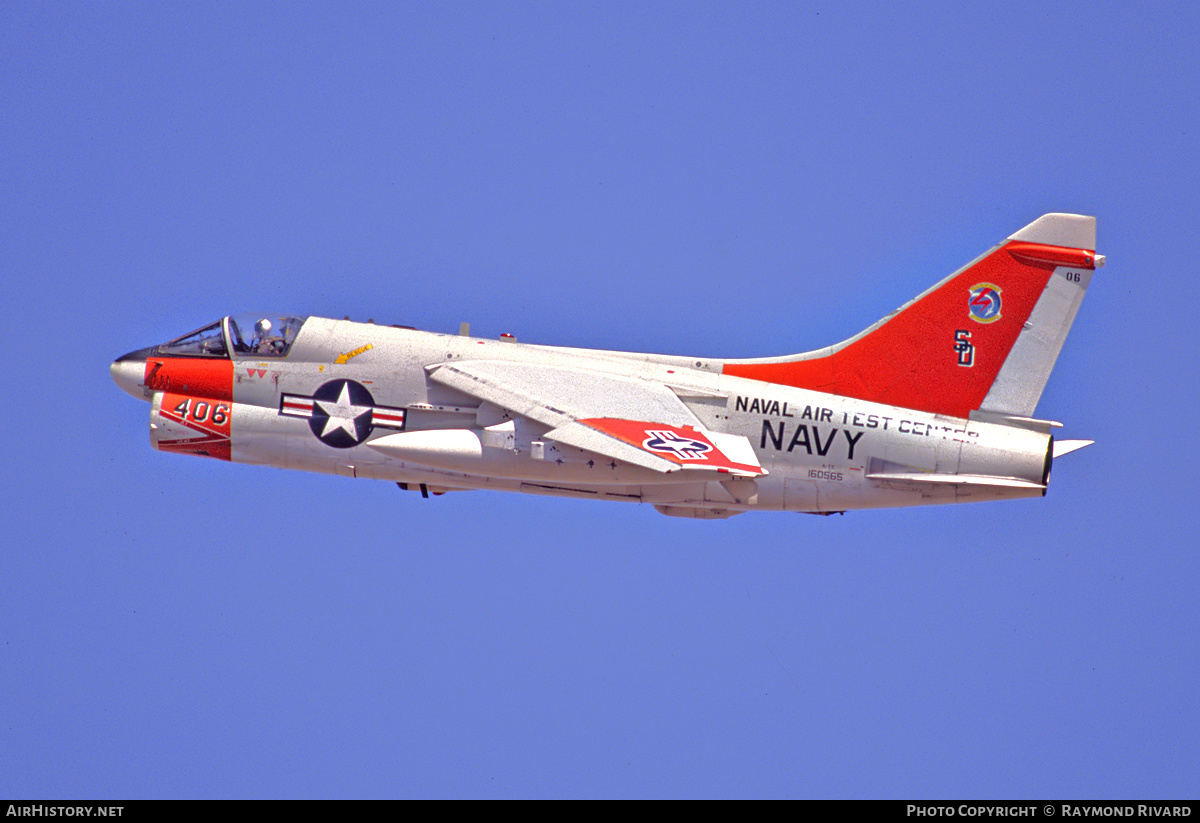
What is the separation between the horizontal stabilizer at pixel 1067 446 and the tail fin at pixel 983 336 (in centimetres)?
63

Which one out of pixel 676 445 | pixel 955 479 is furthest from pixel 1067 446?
pixel 676 445

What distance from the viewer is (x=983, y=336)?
91.5ft

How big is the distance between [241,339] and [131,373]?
1715mm

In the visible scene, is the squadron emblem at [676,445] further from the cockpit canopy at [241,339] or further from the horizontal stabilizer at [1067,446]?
the cockpit canopy at [241,339]

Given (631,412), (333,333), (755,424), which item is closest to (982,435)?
(755,424)

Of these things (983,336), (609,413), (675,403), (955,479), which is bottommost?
(955,479)

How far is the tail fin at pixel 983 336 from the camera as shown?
1090 inches

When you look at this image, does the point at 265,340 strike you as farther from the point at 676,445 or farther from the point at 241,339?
the point at 676,445

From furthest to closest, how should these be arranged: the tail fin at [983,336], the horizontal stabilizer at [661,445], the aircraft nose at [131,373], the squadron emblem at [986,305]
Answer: the aircraft nose at [131,373] < the squadron emblem at [986,305] < the tail fin at [983,336] < the horizontal stabilizer at [661,445]

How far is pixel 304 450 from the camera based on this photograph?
92.5 ft

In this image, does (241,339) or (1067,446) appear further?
(241,339)

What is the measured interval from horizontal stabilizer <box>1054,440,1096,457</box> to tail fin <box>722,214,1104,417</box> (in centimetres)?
63

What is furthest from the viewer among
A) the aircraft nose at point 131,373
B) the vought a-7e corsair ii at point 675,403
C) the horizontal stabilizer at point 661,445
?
the aircraft nose at point 131,373

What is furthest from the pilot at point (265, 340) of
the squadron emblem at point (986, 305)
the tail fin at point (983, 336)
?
the squadron emblem at point (986, 305)
